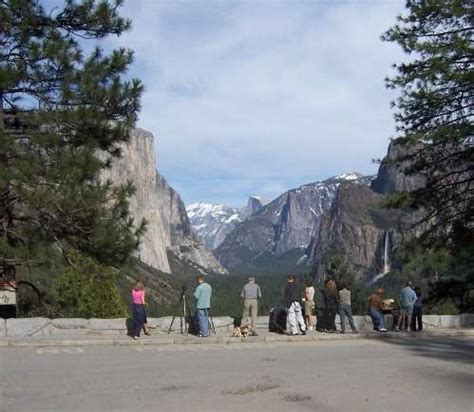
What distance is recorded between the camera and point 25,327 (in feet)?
51.5

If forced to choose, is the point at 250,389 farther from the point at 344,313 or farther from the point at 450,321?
the point at 450,321

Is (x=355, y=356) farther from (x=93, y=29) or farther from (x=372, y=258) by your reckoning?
(x=372, y=258)

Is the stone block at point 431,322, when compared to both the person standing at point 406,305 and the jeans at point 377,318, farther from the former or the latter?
the jeans at point 377,318

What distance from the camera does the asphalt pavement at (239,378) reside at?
8359 mm

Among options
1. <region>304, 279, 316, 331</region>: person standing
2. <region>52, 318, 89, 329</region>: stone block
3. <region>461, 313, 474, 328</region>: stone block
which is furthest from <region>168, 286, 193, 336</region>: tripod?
<region>461, 313, 474, 328</region>: stone block

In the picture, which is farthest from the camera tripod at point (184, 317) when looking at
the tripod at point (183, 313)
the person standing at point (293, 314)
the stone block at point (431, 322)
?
the stone block at point (431, 322)

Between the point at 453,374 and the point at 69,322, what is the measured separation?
9.97 meters

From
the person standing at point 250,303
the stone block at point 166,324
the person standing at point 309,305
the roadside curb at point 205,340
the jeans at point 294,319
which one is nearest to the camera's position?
the roadside curb at point 205,340

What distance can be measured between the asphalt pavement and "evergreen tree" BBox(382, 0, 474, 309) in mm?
8436

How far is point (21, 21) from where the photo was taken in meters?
16.8

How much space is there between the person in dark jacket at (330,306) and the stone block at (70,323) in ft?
21.9

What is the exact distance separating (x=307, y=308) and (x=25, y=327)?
306 inches

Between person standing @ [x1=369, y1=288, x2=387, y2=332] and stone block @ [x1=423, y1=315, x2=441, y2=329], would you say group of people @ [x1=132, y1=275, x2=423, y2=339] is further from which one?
stone block @ [x1=423, y1=315, x2=441, y2=329]

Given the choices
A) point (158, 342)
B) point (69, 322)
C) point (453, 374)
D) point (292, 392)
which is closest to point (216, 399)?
point (292, 392)
